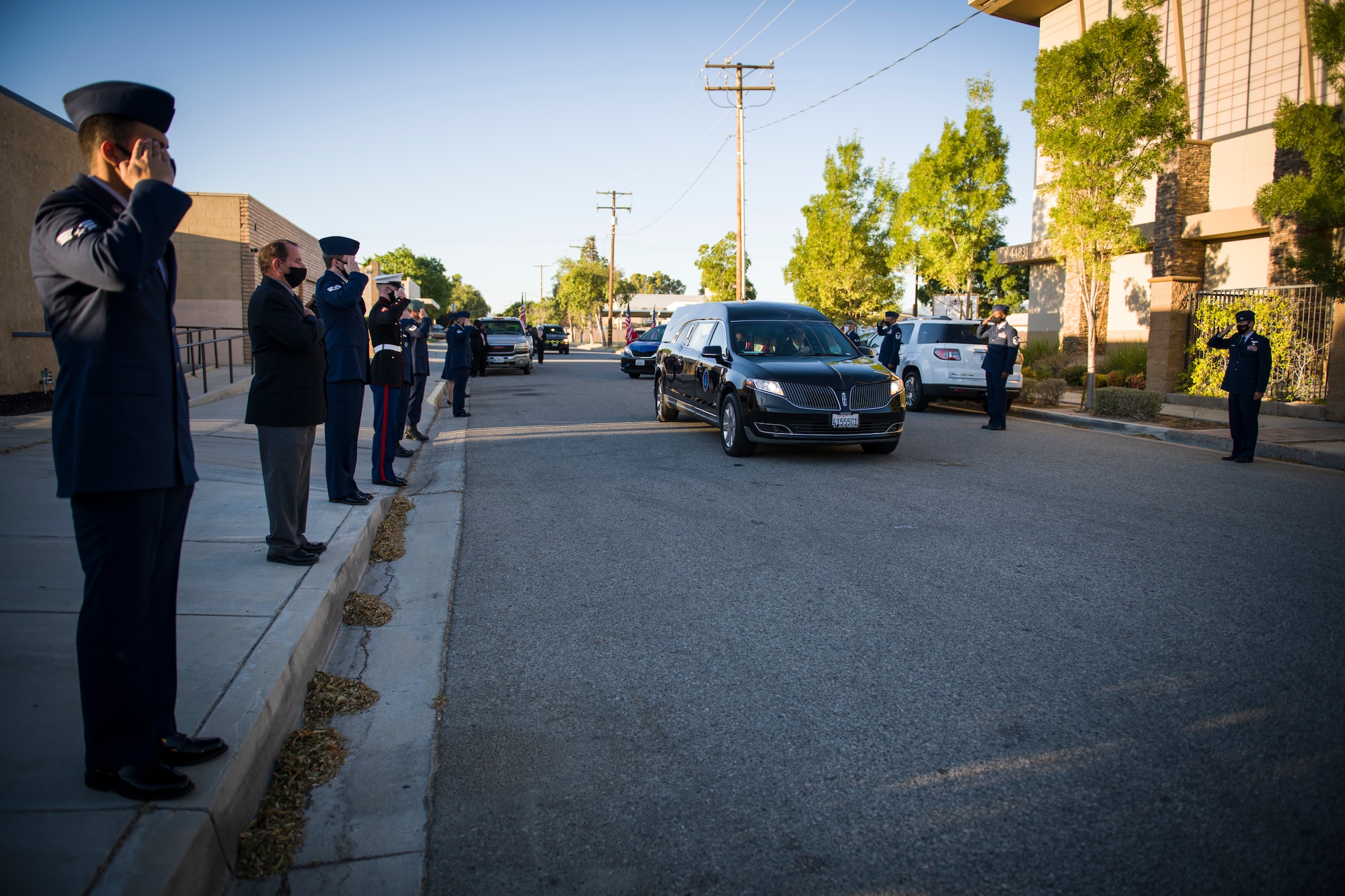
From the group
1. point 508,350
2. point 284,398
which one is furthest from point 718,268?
point 284,398

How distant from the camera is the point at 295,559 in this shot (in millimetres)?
5051

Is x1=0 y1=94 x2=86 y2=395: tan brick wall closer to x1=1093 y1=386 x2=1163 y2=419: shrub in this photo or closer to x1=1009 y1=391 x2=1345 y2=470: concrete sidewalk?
x1=1009 y1=391 x2=1345 y2=470: concrete sidewalk

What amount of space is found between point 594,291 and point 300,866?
91.6 m

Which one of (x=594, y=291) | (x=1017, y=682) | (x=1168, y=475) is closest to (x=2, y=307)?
(x=1017, y=682)

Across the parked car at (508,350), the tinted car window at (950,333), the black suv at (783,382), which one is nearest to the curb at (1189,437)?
the tinted car window at (950,333)

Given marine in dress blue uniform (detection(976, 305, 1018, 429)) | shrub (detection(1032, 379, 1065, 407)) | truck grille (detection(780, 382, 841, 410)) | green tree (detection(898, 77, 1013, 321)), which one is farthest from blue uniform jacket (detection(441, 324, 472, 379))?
green tree (detection(898, 77, 1013, 321))

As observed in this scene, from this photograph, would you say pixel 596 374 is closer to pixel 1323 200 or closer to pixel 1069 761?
pixel 1323 200

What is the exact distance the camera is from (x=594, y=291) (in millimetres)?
92250

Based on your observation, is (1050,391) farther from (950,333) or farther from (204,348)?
(204,348)

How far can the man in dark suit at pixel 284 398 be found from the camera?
16.7 feet

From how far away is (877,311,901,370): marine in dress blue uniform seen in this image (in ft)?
57.4

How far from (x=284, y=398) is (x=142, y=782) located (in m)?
2.98

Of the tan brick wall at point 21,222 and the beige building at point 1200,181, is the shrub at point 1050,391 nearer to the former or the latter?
the beige building at point 1200,181

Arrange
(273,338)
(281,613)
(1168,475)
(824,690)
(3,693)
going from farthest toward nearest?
(1168,475) < (273,338) < (281,613) < (824,690) < (3,693)
